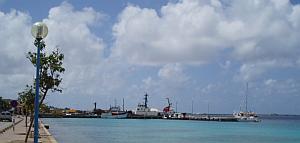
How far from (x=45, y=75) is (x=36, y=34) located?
12.8 m

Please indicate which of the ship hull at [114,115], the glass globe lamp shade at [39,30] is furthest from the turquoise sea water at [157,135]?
the ship hull at [114,115]

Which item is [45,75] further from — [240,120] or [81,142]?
[240,120]

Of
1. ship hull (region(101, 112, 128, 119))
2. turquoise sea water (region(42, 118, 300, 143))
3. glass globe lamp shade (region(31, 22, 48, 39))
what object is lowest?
turquoise sea water (region(42, 118, 300, 143))

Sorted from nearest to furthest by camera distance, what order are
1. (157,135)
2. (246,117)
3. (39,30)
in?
(39,30), (157,135), (246,117)

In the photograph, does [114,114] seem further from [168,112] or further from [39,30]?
[39,30]

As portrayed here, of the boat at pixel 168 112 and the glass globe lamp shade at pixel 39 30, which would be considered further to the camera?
the boat at pixel 168 112

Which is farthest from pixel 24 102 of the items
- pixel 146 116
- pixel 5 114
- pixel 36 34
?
pixel 146 116

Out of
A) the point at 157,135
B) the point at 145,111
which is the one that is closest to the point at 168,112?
the point at 145,111

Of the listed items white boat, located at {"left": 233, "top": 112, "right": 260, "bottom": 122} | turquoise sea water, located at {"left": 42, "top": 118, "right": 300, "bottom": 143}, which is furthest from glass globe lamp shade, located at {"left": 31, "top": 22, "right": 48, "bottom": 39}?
white boat, located at {"left": 233, "top": 112, "right": 260, "bottom": 122}


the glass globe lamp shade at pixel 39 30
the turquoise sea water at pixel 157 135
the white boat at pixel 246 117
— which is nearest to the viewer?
the glass globe lamp shade at pixel 39 30

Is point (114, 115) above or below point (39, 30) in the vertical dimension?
below

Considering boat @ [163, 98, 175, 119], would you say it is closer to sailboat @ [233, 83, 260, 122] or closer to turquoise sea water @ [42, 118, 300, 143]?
sailboat @ [233, 83, 260, 122]

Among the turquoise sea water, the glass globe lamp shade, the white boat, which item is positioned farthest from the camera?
the white boat

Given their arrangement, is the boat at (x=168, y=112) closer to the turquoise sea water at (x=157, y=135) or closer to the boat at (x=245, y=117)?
the boat at (x=245, y=117)
